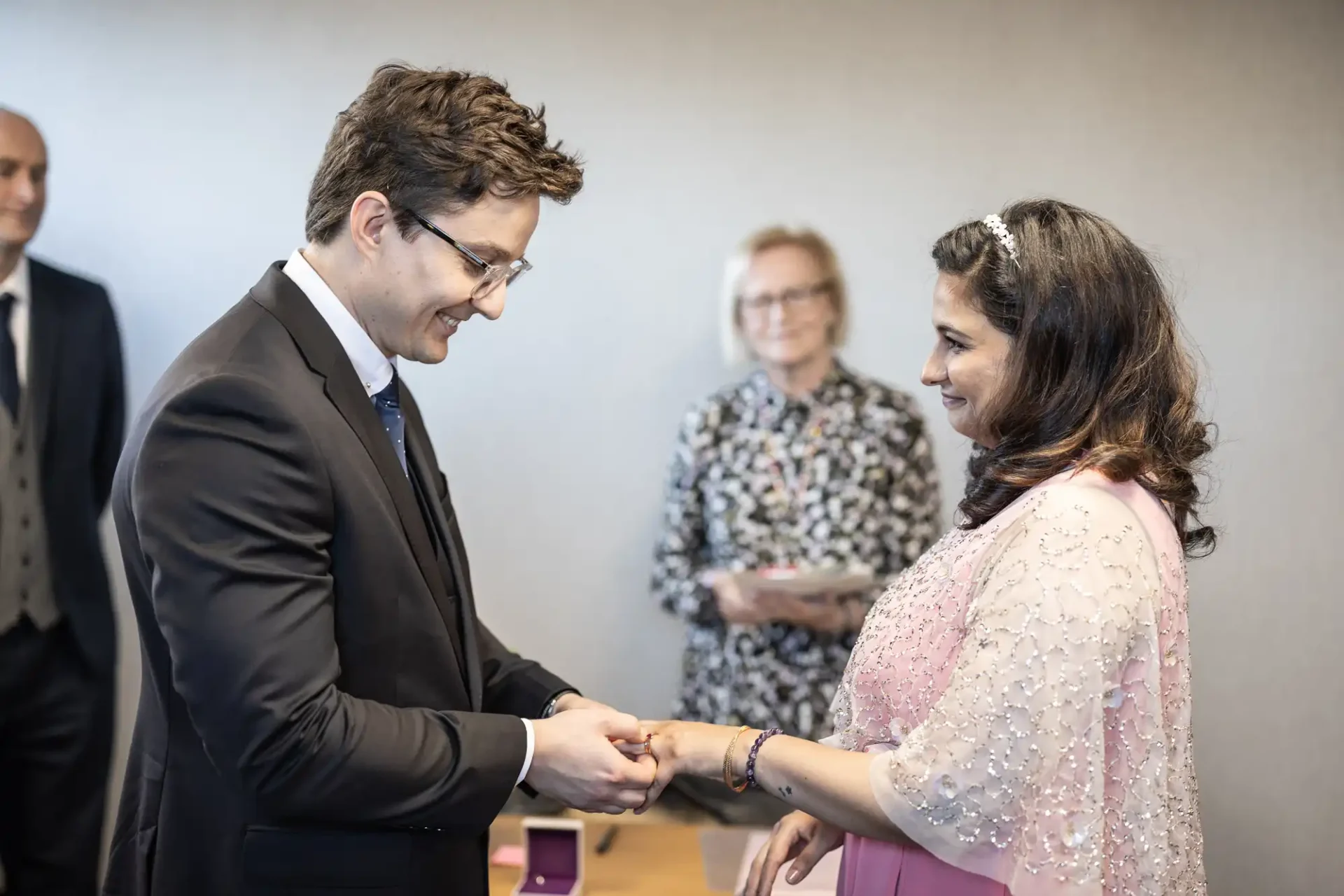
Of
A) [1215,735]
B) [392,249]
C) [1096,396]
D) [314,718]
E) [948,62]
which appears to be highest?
[948,62]

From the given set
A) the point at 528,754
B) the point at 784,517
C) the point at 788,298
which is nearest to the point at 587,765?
the point at 528,754

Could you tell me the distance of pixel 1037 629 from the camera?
1.35m

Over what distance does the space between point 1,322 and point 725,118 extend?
2.00 m

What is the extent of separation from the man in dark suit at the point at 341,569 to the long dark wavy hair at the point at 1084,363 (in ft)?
2.17

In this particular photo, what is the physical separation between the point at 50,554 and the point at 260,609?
1987 mm

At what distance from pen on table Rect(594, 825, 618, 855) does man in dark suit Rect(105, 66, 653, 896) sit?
65 cm

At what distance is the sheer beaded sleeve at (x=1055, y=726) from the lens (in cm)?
135

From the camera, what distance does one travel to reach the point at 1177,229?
3352mm

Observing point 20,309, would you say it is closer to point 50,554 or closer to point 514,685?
point 50,554

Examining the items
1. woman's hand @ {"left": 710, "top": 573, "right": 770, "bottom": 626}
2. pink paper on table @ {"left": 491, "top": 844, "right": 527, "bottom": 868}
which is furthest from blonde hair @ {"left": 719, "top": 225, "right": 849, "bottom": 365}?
pink paper on table @ {"left": 491, "top": 844, "right": 527, "bottom": 868}

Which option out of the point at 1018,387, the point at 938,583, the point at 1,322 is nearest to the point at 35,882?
the point at 1,322

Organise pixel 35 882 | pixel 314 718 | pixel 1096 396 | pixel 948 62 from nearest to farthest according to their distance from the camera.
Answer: pixel 314 718, pixel 1096 396, pixel 35 882, pixel 948 62

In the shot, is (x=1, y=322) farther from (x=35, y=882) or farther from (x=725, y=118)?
(x=725, y=118)

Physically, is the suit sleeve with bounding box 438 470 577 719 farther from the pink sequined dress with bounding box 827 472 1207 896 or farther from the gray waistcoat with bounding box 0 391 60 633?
the gray waistcoat with bounding box 0 391 60 633
